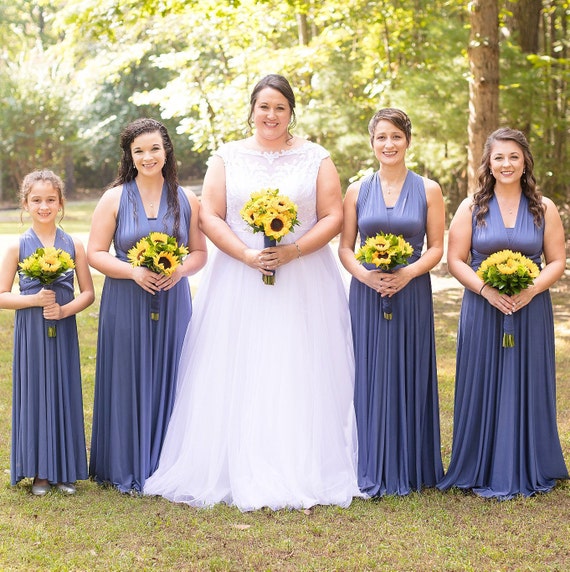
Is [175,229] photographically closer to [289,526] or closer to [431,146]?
[289,526]

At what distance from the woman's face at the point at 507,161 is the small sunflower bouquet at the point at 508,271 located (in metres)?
0.51

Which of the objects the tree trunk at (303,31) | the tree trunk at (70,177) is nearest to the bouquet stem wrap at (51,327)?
the tree trunk at (303,31)

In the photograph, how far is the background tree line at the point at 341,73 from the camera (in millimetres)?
13740

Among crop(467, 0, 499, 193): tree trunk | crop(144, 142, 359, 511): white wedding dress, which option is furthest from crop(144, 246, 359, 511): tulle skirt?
crop(467, 0, 499, 193): tree trunk

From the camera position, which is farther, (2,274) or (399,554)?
(2,274)

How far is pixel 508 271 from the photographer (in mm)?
5191

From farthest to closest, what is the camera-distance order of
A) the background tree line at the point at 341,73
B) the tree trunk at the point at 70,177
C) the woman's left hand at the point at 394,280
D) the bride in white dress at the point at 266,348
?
the tree trunk at the point at 70,177
the background tree line at the point at 341,73
the bride in white dress at the point at 266,348
the woman's left hand at the point at 394,280

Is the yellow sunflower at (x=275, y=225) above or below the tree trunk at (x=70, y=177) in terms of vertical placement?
below

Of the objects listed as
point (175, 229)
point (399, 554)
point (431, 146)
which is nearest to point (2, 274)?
point (175, 229)

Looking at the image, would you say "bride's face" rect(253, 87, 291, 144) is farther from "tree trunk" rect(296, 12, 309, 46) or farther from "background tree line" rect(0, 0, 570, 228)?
"tree trunk" rect(296, 12, 309, 46)

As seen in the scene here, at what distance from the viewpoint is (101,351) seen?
573 cm

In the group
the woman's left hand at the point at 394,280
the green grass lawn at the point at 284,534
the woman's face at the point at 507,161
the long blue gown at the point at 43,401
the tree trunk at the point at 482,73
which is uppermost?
the tree trunk at the point at 482,73

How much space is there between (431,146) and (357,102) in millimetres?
5821

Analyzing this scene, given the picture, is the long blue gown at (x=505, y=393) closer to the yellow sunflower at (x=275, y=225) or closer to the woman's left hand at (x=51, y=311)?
the yellow sunflower at (x=275, y=225)
